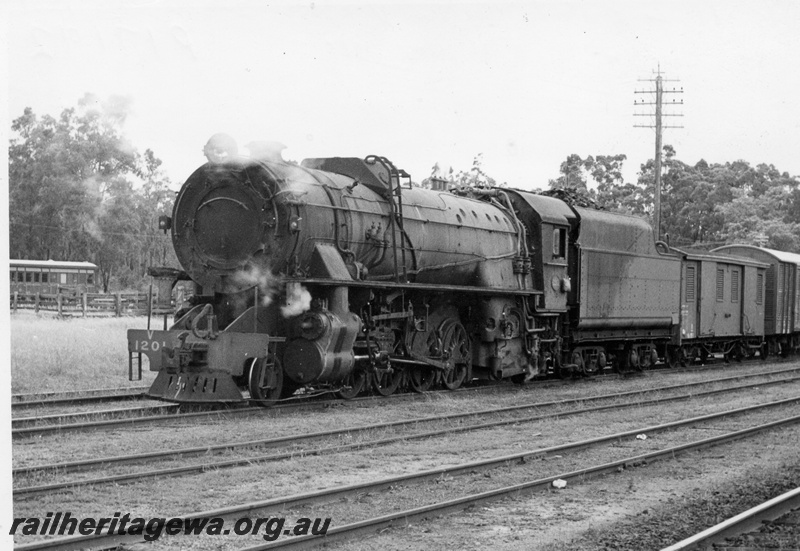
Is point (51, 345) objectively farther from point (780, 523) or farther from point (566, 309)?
point (780, 523)

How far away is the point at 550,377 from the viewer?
65.4 feet

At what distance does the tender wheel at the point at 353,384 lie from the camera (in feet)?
45.2

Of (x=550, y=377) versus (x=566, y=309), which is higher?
(x=566, y=309)

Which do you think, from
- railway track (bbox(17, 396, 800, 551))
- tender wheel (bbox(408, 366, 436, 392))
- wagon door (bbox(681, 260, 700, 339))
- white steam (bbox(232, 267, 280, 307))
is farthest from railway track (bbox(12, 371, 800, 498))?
wagon door (bbox(681, 260, 700, 339))

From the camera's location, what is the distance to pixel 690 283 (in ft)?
76.3

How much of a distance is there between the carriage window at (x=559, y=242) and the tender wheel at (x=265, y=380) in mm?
7176

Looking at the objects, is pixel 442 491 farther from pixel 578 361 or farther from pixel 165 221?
pixel 578 361

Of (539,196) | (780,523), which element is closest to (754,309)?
(539,196)

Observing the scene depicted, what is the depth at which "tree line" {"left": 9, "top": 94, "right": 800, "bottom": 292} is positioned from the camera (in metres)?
17.5

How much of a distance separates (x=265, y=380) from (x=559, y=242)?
7.72 m

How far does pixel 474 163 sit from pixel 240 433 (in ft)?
90.5

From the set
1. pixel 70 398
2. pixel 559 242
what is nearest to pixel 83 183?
pixel 70 398

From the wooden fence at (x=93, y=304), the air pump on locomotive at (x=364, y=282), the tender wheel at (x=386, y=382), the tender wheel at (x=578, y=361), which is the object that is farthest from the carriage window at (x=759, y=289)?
the wooden fence at (x=93, y=304)

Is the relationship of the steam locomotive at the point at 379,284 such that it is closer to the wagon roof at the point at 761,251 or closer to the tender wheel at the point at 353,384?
the tender wheel at the point at 353,384
